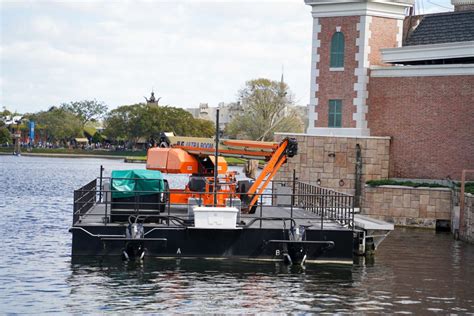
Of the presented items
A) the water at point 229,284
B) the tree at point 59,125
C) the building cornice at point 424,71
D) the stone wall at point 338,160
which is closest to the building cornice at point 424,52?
the building cornice at point 424,71

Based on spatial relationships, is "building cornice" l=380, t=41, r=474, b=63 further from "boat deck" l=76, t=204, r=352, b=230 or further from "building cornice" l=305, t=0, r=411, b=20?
"boat deck" l=76, t=204, r=352, b=230

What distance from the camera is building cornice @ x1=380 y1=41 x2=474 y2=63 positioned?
1681 inches

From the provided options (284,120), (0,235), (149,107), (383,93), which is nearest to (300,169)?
(383,93)

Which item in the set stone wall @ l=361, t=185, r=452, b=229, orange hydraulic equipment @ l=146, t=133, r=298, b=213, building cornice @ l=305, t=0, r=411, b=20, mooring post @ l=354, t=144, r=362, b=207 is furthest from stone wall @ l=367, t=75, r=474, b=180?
orange hydraulic equipment @ l=146, t=133, r=298, b=213

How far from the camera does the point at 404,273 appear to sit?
Answer: 29.4 m

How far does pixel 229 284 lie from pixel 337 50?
21534 mm

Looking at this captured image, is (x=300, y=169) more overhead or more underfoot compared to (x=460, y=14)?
more underfoot

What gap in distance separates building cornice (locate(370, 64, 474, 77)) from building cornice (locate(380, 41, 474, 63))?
61 cm

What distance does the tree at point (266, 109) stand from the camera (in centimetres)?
10544

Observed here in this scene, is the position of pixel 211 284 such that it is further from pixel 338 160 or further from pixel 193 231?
pixel 338 160

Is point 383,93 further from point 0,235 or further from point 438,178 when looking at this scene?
point 0,235

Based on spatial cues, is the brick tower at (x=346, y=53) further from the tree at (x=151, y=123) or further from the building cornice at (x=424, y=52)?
the tree at (x=151, y=123)

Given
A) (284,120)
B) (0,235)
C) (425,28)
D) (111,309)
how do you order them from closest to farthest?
1. (111,309)
2. (0,235)
3. (425,28)
4. (284,120)

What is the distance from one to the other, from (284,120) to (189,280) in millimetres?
77699
